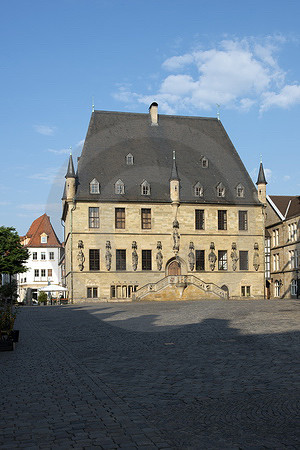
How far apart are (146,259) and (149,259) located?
29 centimetres

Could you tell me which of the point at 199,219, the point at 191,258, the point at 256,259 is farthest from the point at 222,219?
the point at 191,258

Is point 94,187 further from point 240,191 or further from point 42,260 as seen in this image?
point 42,260

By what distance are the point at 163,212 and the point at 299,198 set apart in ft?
56.3

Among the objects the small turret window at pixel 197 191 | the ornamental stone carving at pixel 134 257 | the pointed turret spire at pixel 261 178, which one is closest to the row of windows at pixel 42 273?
the ornamental stone carving at pixel 134 257

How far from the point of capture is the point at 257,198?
5344cm

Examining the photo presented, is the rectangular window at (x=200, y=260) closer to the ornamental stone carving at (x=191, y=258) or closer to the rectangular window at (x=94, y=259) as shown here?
the ornamental stone carving at (x=191, y=258)

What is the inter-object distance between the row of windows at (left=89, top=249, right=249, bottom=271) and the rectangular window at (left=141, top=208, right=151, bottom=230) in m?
2.36

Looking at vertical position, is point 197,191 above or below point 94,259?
above

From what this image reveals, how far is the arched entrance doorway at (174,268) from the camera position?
50.7 m

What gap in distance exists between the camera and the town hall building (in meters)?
48.5

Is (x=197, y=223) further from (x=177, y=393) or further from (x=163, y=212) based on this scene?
(x=177, y=393)

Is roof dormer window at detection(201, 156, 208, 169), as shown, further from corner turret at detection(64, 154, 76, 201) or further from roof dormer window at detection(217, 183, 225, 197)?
corner turret at detection(64, 154, 76, 201)

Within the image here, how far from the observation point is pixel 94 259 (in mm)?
48906

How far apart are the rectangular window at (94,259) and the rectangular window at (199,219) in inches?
392
